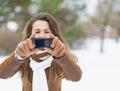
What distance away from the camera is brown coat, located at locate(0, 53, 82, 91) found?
105 centimetres

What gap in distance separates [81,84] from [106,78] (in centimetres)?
43

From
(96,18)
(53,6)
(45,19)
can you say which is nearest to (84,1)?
(96,18)

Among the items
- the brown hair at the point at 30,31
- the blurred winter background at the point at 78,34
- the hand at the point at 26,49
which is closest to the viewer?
the hand at the point at 26,49

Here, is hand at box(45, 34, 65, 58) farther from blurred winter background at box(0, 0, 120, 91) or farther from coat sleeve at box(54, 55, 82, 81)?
blurred winter background at box(0, 0, 120, 91)

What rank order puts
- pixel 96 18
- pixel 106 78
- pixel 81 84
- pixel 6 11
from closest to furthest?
pixel 81 84
pixel 106 78
pixel 6 11
pixel 96 18

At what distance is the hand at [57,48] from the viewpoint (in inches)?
40.0

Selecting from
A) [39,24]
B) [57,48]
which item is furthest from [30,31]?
[57,48]

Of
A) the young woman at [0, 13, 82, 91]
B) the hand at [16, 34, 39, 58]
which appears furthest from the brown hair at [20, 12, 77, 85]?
the hand at [16, 34, 39, 58]

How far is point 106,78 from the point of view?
122 inches

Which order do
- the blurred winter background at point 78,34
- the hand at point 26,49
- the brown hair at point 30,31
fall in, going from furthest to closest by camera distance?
the blurred winter background at point 78,34 → the brown hair at point 30,31 → the hand at point 26,49

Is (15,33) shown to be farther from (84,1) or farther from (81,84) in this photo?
(81,84)

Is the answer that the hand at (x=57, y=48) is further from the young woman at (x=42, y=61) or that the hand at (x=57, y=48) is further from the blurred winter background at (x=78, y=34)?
the blurred winter background at (x=78, y=34)

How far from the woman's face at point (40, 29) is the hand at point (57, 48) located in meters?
0.05

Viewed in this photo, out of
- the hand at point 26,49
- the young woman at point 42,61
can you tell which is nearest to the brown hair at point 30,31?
the young woman at point 42,61
